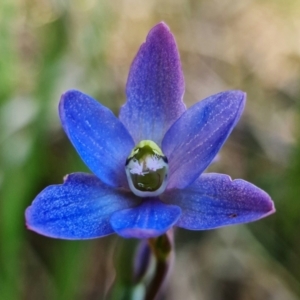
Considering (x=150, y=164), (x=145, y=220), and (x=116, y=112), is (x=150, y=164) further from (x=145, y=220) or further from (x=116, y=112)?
(x=116, y=112)

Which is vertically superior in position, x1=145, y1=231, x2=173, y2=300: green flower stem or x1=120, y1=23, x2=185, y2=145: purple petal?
x1=120, y1=23, x2=185, y2=145: purple petal

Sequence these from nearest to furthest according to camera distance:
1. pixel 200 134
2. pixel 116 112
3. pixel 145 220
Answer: pixel 145 220 < pixel 200 134 < pixel 116 112

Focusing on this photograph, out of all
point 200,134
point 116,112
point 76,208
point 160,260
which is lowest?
point 116,112

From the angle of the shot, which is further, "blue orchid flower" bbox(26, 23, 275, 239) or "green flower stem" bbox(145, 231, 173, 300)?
"green flower stem" bbox(145, 231, 173, 300)

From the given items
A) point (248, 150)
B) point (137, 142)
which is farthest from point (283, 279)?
point (137, 142)

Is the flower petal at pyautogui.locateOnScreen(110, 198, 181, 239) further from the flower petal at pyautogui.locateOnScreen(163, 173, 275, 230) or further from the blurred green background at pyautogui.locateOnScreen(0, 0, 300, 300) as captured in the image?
the blurred green background at pyautogui.locateOnScreen(0, 0, 300, 300)

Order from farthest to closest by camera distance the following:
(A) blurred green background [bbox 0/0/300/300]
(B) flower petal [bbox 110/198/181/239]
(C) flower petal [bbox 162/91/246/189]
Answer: (A) blurred green background [bbox 0/0/300/300]
(C) flower petal [bbox 162/91/246/189]
(B) flower petal [bbox 110/198/181/239]

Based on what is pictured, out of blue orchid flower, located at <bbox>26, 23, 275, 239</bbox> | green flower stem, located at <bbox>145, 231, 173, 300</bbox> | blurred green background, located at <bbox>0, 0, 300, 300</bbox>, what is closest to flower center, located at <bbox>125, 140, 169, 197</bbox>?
blue orchid flower, located at <bbox>26, 23, 275, 239</bbox>

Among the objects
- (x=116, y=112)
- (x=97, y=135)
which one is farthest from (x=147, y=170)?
(x=116, y=112)

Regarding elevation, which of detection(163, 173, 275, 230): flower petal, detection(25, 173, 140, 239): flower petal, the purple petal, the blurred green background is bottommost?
the blurred green background
